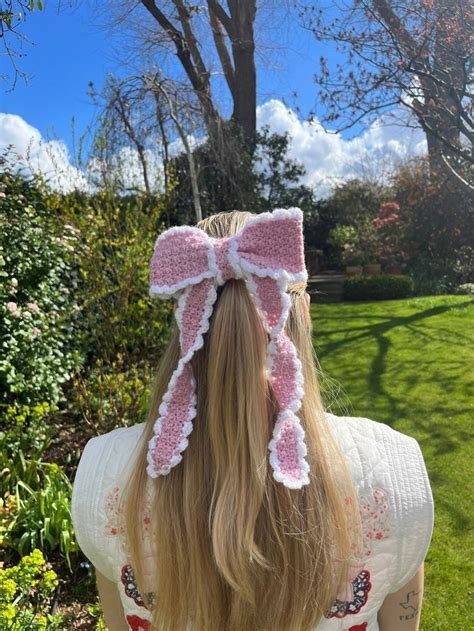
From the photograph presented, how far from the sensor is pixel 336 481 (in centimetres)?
98

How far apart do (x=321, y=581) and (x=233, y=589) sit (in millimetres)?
161

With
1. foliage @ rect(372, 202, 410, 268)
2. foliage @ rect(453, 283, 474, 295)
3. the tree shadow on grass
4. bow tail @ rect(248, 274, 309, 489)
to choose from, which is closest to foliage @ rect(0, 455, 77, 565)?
bow tail @ rect(248, 274, 309, 489)

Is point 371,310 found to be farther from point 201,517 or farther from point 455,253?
point 201,517

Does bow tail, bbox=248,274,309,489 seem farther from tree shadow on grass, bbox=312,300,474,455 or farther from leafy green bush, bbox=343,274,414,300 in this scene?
leafy green bush, bbox=343,274,414,300

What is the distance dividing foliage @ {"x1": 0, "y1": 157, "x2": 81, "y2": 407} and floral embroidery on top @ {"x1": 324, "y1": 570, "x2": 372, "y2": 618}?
3038mm

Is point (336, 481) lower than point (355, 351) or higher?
higher

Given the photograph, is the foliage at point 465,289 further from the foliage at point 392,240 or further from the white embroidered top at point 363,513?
the white embroidered top at point 363,513

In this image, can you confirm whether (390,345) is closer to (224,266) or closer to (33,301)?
(33,301)

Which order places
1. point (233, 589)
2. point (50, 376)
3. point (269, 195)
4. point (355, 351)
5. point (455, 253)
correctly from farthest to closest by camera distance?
point (455, 253) < point (269, 195) < point (355, 351) < point (50, 376) < point (233, 589)

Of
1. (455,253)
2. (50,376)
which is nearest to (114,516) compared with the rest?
(50,376)

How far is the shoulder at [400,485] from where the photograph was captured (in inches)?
38.9

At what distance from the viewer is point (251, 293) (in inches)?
38.9

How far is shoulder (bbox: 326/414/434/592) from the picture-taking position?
987mm

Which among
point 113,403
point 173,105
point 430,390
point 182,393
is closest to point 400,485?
point 182,393
